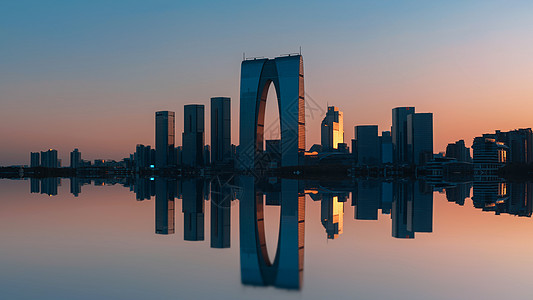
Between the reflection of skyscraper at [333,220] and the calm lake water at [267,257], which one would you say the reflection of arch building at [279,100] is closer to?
the reflection of skyscraper at [333,220]

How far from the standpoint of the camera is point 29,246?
17.1 m

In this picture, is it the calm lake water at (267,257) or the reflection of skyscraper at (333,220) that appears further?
the reflection of skyscraper at (333,220)

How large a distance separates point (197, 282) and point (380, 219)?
613 inches

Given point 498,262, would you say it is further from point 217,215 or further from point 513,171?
point 513,171

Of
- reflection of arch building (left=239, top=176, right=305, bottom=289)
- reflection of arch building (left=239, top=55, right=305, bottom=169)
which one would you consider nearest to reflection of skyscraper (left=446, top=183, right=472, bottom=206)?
reflection of arch building (left=239, top=176, right=305, bottom=289)

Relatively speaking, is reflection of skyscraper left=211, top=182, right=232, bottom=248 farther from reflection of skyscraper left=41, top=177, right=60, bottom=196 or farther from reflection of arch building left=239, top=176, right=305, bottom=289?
reflection of skyscraper left=41, top=177, right=60, bottom=196

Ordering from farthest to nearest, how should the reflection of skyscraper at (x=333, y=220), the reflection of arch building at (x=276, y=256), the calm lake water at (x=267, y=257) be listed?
1. the reflection of skyscraper at (x=333, y=220)
2. the reflection of arch building at (x=276, y=256)
3. the calm lake water at (x=267, y=257)

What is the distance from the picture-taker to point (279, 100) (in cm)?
17975

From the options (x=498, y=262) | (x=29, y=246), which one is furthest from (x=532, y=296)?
(x=29, y=246)

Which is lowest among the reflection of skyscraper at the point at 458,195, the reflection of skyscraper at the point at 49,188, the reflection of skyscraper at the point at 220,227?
the reflection of skyscraper at the point at 49,188

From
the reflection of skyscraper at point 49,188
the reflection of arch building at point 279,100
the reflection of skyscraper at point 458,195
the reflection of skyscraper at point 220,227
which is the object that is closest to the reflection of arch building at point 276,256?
the reflection of skyscraper at point 220,227

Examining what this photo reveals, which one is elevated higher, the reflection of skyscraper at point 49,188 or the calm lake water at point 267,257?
the calm lake water at point 267,257

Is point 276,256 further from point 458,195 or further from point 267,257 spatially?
point 458,195

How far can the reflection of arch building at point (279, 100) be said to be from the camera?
182 m
